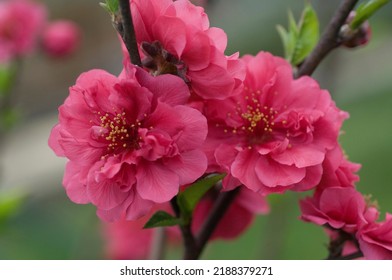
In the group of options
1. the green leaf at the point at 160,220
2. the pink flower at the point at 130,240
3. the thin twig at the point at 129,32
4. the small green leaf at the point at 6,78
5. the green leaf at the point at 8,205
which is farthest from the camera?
the small green leaf at the point at 6,78

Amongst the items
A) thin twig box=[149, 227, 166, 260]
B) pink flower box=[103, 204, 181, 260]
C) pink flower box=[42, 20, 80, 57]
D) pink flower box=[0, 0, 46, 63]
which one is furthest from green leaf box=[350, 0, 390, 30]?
pink flower box=[42, 20, 80, 57]

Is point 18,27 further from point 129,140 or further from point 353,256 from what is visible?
point 353,256

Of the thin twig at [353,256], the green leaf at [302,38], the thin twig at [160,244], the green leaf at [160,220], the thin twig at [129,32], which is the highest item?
the thin twig at [129,32]

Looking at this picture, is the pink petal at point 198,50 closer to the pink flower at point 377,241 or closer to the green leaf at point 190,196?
the green leaf at point 190,196

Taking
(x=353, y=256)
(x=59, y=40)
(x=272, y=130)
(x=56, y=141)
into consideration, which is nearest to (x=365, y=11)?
(x=272, y=130)

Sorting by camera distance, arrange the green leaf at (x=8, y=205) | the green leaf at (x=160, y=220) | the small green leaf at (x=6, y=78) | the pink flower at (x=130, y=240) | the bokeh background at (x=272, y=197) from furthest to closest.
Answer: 1. the bokeh background at (x=272, y=197)
2. the small green leaf at (x=6, y=78)
3. the pink flower at (x=130, y=240)
4. the green leaf at (x=8, y=205)
5. the green leaf at (x=160, y=220)

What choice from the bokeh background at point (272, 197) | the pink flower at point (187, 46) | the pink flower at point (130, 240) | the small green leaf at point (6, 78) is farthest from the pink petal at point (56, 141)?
the small green leaf at point (6, 78)

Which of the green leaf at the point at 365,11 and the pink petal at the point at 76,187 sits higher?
the green leaf at the point at 365,11
